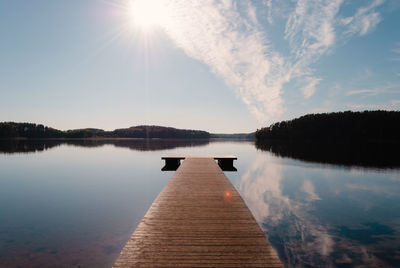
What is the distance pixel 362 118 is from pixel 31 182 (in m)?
106

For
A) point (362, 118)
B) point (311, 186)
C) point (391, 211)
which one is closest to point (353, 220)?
point (391, 211)

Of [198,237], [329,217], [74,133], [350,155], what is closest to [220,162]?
[329,217]

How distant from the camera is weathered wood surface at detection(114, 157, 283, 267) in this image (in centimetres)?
369

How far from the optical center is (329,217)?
9.09 meters

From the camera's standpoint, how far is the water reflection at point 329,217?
6074 millimetres

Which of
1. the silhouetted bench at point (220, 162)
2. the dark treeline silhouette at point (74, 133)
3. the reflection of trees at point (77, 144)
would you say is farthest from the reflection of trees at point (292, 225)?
the dark treeline silhouette at point (74, 133)

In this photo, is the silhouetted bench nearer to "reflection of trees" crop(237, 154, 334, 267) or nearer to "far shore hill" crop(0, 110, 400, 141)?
"reflection of trees" crop(237, 154, 334, 267)

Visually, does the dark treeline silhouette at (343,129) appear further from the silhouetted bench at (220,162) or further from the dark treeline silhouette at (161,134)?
the dark treeline silhouette at (161,134)

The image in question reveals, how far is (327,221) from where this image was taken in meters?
8.62

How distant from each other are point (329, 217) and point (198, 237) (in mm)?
7569

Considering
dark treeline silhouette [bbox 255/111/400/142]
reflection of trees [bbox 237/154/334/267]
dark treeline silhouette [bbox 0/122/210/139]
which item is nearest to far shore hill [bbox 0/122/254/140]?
dark treeline silhouette [bbox 0/122/210/139]

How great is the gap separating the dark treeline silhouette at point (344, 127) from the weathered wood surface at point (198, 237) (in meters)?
99.0

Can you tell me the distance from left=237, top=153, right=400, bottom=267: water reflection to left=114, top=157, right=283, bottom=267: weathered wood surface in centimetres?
208

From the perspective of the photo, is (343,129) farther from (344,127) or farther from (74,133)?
(74,133)
